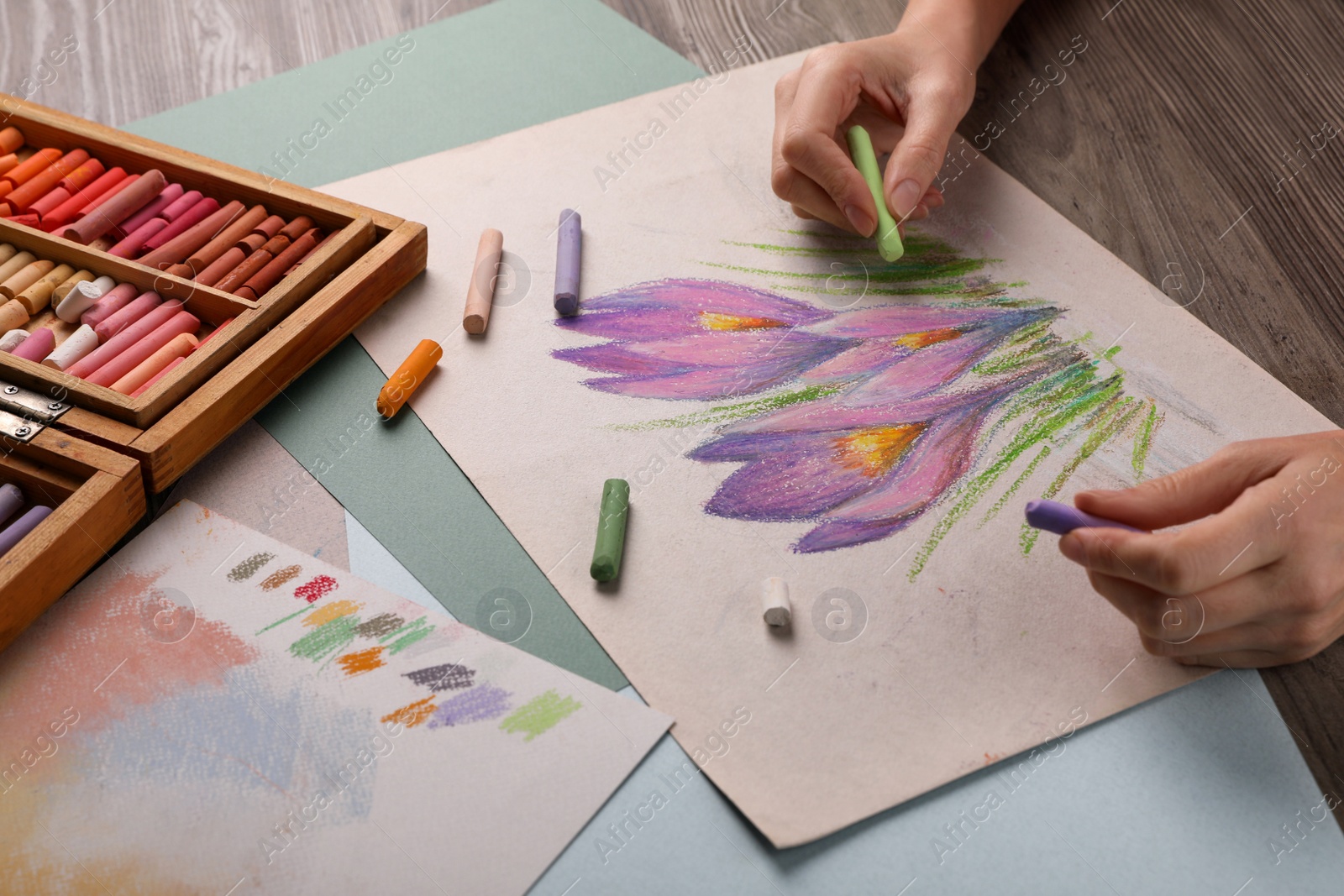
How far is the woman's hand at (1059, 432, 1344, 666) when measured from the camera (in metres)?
1.25

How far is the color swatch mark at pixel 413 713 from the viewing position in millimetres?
1312

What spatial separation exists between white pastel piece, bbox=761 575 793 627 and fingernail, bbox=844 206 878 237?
2.50 ft

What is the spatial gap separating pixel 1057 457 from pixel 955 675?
0.46m

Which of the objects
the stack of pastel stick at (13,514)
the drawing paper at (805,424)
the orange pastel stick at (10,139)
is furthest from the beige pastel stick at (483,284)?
the orange pastel stick at (10,139)

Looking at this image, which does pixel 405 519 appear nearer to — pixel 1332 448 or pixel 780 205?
pixel 780 205

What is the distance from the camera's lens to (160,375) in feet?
5.12

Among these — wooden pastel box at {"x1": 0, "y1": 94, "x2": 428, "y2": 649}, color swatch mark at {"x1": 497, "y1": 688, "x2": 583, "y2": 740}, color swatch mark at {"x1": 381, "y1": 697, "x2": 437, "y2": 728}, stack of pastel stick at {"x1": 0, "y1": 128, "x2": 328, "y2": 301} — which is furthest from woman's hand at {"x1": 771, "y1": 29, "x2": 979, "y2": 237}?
color swatch mark at {"x1": 381, "y1": 697, "x2": 437, "y2": 728}

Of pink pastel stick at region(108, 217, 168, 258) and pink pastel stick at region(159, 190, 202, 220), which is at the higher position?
pink pastel stick at region(159, 190, 202, 220)

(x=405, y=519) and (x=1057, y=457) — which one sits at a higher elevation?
(x=1057, y=457)

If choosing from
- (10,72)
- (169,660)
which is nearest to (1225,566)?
(169,660)

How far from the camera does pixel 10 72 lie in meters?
2.22

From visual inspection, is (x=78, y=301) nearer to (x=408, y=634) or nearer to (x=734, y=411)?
(x=408, y=634)

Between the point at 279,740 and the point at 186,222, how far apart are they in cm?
103

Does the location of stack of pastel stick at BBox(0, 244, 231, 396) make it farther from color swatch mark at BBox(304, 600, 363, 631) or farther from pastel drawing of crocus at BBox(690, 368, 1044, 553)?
pastel drawing of crocus at BBox(690, 368, 1044, 553)
